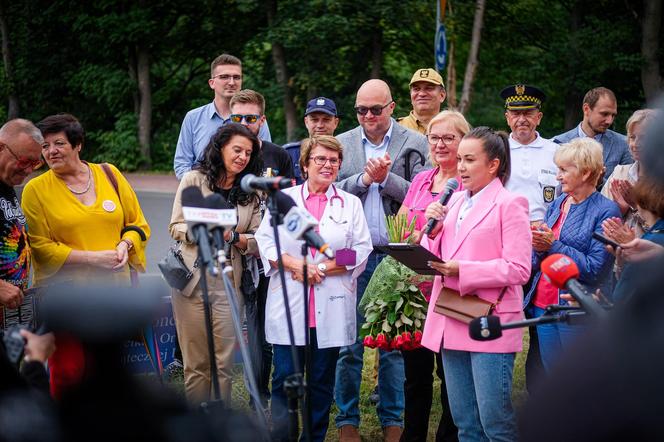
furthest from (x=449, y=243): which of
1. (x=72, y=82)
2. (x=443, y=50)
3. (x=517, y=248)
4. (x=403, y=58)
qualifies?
(x=72, y=82)

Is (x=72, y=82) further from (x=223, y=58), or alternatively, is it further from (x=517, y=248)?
(x=517, y=248)

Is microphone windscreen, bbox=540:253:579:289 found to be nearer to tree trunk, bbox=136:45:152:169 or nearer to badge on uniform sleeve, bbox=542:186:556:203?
badge on uniform sleeve, bbox=542:186:556:203

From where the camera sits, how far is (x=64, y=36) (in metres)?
28.2

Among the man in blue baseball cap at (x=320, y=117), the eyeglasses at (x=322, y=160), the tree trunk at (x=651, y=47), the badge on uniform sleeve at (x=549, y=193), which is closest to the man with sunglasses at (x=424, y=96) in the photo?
the man in blue baseball cap at (x=320, y=117)

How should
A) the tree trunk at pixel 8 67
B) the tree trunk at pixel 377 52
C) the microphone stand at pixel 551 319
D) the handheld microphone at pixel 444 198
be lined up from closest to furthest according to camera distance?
the microphone stand at pixel 551 319 < the handheld microphone at pixel 444 198 < the tree trunk at pixel 377 52 < the tree trunk at pixel 8 67

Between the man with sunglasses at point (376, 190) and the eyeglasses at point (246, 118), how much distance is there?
30.6 inches

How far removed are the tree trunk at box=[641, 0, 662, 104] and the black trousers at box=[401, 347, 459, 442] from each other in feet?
56.6

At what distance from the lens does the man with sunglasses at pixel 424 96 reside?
651 centimetres

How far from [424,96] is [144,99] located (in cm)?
2098

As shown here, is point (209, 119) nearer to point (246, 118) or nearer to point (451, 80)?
point (246, 118)

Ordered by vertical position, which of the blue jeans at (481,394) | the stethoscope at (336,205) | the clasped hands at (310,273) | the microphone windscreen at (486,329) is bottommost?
the blue jeans at (481,394)

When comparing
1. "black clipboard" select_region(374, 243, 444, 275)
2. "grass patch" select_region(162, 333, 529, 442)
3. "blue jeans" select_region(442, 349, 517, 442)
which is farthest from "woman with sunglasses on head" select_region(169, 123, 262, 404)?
"blue jeans" select_region(442, 349, 517, 442)

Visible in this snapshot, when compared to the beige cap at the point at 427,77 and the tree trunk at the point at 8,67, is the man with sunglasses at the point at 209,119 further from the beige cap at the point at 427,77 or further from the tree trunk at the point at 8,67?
the tree trunk at the point at 8,67

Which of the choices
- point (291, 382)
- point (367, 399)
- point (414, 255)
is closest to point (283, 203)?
point (291, 382)
